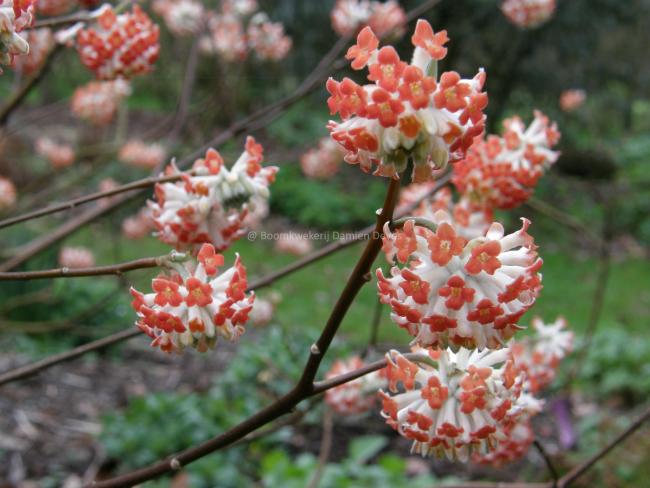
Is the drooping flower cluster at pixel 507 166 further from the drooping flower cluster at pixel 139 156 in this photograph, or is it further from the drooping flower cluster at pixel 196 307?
the drooping flower cluster at pixel 139 156

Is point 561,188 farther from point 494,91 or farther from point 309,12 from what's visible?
point 309,12

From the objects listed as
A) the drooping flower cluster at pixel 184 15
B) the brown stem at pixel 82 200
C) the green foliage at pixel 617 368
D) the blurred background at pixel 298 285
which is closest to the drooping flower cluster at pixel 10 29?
the brown stem at pixel 82 200

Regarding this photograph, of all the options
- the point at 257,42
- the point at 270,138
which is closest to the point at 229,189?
the point at 257,42

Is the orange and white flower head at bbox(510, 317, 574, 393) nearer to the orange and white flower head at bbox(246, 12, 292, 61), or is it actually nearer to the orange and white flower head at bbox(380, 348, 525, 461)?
the orange and white flower head at bbox(380, 348, 525, 461)

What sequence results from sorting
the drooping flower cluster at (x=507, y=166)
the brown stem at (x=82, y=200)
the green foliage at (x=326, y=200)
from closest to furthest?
the brown stem at (x=82, y=200) < the drooping flower cluster at (x=507, y=166) < the green foliage at (x=326, y=200)

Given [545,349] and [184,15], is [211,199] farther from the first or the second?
[184,15]

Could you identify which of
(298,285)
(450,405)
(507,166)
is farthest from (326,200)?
(450,405)
